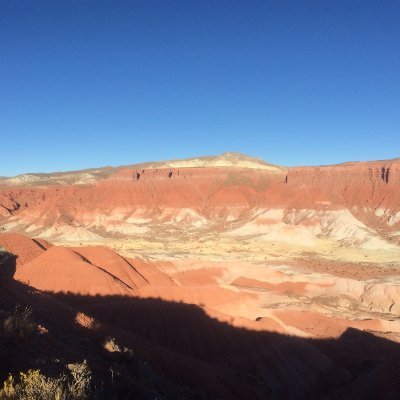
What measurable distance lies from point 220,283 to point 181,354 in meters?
25.6

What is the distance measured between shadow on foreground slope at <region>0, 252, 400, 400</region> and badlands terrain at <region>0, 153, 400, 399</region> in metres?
0.07

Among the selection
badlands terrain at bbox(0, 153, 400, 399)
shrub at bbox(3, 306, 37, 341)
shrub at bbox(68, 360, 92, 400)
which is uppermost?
shrub at bbox(3, 306, 37, 341)

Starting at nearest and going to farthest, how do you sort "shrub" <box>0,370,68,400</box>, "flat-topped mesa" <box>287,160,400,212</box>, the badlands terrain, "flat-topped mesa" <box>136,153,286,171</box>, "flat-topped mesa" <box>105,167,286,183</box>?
"shrub" <box>0,370,68,400</box> → the badlands terrain → "flat-topped mesa" <box>287,160,400,212</box> → "flat-topped mesa" <box>105,167,286,183</box> → "flat-topped mesa" <box>136,153,286,171</box>

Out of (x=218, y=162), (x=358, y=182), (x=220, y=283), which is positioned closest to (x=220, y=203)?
(x=358, y=182)

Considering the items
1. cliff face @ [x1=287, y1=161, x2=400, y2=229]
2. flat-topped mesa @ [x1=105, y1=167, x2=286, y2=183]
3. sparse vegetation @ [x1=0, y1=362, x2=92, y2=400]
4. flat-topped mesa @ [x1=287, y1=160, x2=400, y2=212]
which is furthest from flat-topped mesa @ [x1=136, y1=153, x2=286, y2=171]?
sparse vegetation @ [x1=0, y1=362, x2=92, y2=400]

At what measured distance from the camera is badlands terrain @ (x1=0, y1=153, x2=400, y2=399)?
12.8m

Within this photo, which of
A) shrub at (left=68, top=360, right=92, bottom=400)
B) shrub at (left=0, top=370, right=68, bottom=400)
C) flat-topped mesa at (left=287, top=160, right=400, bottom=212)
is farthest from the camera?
flat-topped mesa at (left=287, top=160, right=400, bottom=212)

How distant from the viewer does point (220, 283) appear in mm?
41438

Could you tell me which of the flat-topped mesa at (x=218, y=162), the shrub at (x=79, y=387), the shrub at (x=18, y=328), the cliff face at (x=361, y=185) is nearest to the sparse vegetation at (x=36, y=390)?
the shrub at (x=79, y=387)

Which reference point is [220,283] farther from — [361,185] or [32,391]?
[361,185]

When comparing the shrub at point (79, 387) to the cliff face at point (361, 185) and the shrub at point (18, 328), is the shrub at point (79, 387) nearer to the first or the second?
the shrub at point (18, 328)

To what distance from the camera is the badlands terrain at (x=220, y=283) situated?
12.8 metres

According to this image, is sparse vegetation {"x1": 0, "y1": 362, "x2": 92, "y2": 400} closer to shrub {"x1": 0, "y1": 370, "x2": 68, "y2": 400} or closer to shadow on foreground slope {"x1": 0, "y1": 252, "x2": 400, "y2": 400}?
shrub {"x1": 0, "y1": 370, "x2": 68, "y2": 400}

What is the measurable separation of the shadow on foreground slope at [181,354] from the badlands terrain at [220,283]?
68 millimetres
